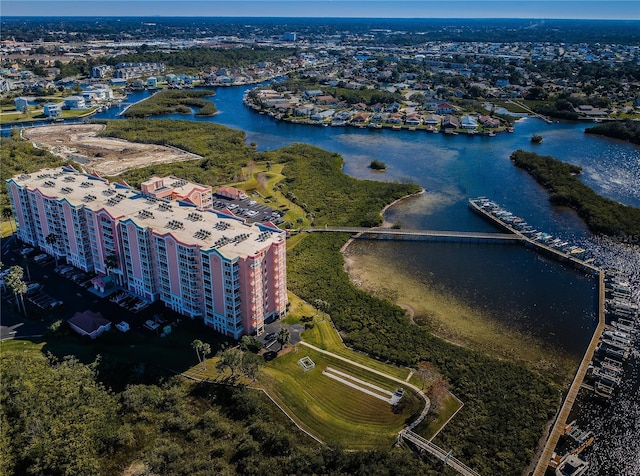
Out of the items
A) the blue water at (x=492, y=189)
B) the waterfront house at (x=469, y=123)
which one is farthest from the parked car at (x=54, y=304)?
the waterfront house at (x=469, y=123)

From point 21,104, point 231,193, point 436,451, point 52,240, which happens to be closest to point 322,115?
point 231,193

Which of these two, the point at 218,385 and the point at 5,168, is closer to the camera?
the point at 218,385

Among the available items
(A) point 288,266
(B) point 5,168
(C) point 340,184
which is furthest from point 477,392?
(B) point 5,168

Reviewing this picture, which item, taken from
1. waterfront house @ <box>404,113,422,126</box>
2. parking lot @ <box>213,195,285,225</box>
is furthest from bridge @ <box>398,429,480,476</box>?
waterfront house @ <box>404,113,422,126</box>

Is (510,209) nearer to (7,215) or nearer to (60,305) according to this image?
(60,305)

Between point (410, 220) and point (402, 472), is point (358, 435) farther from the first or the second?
point (410, 220)

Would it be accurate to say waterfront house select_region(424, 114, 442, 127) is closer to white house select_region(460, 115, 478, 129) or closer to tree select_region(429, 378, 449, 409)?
white house select_region(460, 115, 478, 129)
